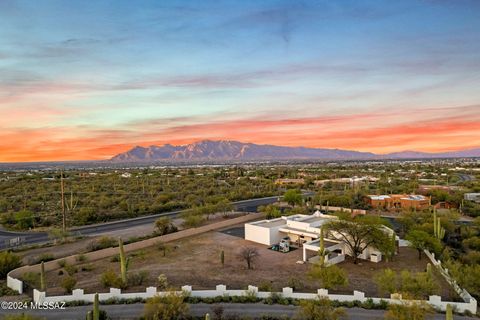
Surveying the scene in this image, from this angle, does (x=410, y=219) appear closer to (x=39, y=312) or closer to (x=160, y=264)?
(x=160, y=264)

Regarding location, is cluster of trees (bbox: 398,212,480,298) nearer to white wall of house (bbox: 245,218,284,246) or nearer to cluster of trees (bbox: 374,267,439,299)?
cluster of trees (bbox: 374,267,439,299)

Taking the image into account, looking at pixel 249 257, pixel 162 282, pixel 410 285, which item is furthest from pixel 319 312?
pixel 162 282

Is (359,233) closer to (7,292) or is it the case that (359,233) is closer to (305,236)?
(305,236)

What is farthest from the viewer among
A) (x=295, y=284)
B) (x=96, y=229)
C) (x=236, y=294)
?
(x=96, y=229)

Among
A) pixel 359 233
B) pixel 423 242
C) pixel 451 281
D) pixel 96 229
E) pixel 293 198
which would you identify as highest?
pixel 359 233

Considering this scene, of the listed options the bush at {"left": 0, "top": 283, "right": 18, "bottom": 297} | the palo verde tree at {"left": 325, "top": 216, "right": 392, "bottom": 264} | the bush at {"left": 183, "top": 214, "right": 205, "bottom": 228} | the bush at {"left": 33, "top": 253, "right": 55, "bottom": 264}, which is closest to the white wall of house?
the palo verde tree at {"left": 325, "top": 216, "right": 392, "bottom": 264}
